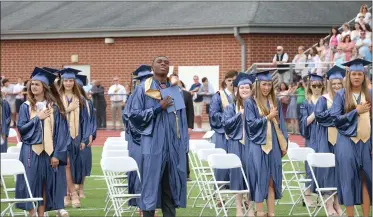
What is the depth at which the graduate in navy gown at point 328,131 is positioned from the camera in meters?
15.6

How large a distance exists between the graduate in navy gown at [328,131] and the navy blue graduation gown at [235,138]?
1116 mm

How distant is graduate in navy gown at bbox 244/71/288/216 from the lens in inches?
565

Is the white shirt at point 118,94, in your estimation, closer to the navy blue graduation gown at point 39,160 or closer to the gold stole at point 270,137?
the gold stole at point 270,137

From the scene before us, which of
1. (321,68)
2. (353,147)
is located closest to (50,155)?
(353,147)

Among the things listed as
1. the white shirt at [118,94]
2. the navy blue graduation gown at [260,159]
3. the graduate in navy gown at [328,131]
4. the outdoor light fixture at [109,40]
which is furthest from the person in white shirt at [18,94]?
the navy blue graduation gown at [260,159]

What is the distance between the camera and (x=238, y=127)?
16.0 m

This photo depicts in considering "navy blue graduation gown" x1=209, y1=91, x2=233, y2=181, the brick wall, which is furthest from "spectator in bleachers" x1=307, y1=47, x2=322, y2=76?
"navy blue graduation gown" x1=209, y1=91, x2=233, y2=181

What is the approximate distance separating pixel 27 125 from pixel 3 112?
203 inches

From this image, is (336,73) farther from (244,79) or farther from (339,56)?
Answer: (339,56)

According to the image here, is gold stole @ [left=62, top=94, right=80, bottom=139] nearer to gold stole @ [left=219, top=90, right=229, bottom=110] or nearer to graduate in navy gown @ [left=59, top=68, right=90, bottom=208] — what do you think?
graduate in navy gown @ [left=59, top=68, right=90, bottom=208]

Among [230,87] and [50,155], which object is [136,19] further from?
[50,155]

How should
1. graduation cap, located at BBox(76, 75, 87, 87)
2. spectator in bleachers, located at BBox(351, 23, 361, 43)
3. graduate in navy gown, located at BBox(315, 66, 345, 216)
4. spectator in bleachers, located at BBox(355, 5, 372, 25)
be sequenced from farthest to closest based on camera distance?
spectator in bleachers, located at BBox(355, 5, 372, 25)
spectator in bleachers, located at BBox(351, 23, 361, 43)
graduation cap, located at BBox(76, 75, 87, 87)
graduate in navy gown, located at BBox(315, 66, 345, 216)

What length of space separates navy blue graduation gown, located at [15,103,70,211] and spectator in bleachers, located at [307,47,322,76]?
16479 millimetres

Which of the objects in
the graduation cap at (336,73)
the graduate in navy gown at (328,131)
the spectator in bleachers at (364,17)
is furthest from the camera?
the spectator in bleachers at (364,17)
